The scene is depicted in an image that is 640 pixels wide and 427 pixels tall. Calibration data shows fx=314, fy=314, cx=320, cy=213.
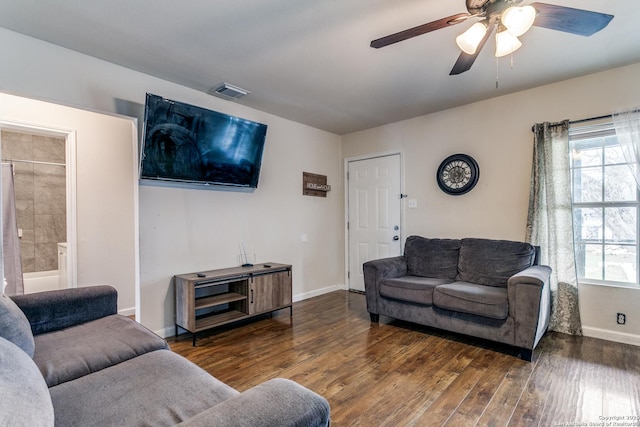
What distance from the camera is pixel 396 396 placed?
6.75ft

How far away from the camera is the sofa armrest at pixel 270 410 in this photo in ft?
2.71

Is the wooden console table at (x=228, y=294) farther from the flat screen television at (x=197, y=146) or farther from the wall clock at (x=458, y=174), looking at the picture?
the wall clock at (x=458, y=174)

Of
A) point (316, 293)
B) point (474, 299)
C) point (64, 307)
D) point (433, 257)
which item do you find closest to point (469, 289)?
point (474, 299)

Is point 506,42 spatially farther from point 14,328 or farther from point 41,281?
point 41,281

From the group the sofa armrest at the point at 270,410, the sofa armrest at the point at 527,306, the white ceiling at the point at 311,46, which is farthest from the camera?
the sofa armrest at the point at 527,306

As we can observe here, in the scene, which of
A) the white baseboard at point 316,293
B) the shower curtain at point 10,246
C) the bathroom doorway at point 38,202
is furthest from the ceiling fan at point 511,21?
the bathroom doorway at point 38,202

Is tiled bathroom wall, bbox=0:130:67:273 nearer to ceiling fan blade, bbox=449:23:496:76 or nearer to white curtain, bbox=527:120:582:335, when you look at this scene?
ceiling fan blade, bbox=449:23:496:76

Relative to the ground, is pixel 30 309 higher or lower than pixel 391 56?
lower

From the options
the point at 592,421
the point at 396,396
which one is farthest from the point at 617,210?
the point at 396,396

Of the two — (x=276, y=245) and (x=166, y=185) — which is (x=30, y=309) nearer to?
(x=166, y=185)

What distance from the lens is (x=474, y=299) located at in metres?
2.75

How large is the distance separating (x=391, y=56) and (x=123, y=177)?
3423 millimetres

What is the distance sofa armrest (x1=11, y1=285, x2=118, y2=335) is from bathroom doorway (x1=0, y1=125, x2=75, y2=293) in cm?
253

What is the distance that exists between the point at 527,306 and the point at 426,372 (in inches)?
38.8
